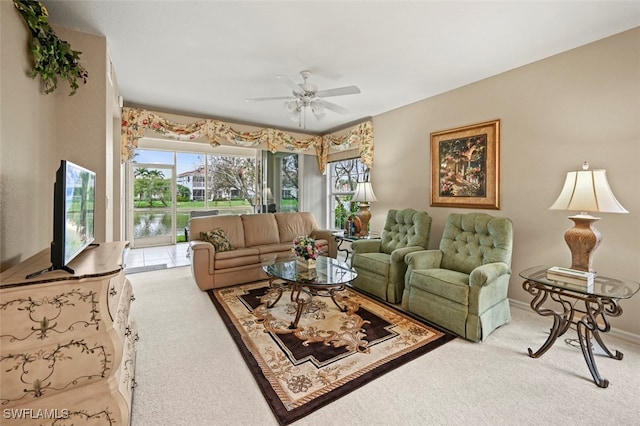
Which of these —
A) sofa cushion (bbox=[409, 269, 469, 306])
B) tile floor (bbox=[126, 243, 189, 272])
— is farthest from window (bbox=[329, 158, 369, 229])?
tile floor (bbox=[126, 243, 189, 272])

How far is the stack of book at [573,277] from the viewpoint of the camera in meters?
2.03

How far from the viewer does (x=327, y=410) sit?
5.29ft

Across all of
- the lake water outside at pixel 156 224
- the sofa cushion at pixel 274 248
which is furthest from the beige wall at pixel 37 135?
the lake water outside at pixel 156 224

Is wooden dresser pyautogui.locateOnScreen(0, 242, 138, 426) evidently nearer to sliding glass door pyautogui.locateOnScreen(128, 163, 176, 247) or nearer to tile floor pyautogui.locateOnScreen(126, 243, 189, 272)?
tile floor pyautogui.locateOnScreen(126, 243, 189, 272)

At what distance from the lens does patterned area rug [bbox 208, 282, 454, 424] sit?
179 cm

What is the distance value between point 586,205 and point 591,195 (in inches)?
3.4

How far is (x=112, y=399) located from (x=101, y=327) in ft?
1.16

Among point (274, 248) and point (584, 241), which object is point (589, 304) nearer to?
point (584, 241)

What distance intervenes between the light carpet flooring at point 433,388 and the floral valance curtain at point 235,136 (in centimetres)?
306

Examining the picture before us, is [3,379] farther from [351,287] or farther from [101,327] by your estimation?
[351,287]

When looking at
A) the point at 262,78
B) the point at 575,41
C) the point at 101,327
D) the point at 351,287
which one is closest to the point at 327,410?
the point at 101,327

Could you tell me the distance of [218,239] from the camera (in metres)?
3.91

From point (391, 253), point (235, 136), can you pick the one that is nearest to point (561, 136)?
point (391, 253)

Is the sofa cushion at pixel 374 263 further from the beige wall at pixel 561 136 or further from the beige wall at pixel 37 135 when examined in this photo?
the beige wall at pixel 37 135
